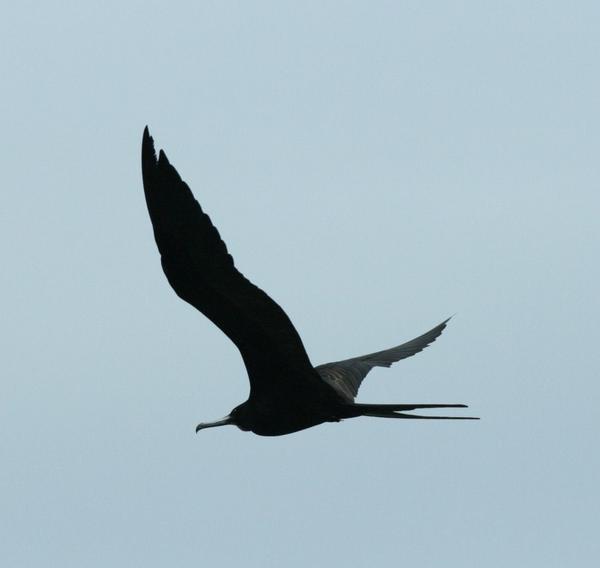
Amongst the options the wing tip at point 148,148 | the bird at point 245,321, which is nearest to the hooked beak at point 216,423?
the bird at point 245,321

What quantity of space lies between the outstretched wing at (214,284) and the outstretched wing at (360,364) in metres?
0.90

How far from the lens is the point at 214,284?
12.8 metres

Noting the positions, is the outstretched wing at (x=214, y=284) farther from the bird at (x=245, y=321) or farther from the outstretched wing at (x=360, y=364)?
the outstretched wing at (x=360, y=364)

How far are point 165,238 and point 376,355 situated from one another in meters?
4.74

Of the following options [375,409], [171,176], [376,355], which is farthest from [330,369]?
[171,176]

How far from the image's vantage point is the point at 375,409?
13.8m

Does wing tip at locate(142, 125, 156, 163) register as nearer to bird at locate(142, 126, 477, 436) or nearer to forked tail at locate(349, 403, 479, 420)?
bird at locate(142, 126, 477, 436)

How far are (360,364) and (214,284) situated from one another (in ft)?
12.4

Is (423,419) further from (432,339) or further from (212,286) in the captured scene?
(432,339)

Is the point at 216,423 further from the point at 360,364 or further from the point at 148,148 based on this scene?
the point at 148,148

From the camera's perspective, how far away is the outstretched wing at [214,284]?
39.8 feet

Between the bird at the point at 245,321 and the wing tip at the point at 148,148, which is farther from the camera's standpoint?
the bird at the point at 245,321

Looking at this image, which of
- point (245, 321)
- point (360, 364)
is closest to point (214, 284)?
point (245, 321)

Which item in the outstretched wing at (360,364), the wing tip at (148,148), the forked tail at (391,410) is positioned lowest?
the forked tail at (391,410)
